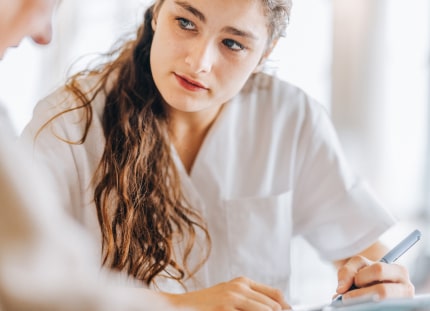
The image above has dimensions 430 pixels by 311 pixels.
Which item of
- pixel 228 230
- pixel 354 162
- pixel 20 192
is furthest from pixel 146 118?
pixel 354 162

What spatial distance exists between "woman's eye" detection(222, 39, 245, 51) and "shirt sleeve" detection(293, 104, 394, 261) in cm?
27

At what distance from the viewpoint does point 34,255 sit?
50 cm

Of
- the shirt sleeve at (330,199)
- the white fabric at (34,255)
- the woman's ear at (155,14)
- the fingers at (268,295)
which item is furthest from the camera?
the shirt sleeve at (330,199)

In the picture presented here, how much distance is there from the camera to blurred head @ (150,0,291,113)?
3.21 ft

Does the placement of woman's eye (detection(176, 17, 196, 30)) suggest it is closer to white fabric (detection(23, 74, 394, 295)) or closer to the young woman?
the young woman

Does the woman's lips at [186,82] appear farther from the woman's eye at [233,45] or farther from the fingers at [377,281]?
the fingers at [377,281]

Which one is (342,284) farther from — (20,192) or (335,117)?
(335,117)

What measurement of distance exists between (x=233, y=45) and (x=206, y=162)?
219mm

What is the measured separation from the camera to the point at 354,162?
248cm

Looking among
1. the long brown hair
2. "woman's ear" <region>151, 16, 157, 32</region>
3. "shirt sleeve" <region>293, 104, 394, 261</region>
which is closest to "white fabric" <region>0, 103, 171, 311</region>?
the long brown hair

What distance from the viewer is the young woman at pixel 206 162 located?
0.99 meters

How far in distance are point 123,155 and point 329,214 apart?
1.35 ft

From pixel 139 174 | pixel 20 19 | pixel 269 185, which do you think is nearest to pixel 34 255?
pixel 20 19

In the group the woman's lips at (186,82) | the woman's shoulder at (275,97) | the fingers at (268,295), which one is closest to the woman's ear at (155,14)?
the woman's lips at (186,82)
